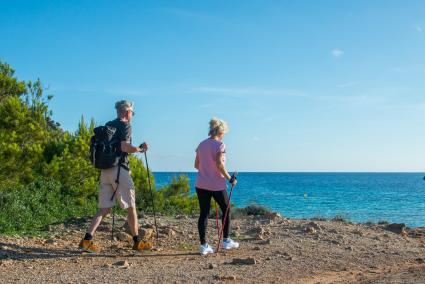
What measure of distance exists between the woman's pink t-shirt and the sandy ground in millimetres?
1003

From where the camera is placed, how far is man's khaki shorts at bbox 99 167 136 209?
23.5 feet

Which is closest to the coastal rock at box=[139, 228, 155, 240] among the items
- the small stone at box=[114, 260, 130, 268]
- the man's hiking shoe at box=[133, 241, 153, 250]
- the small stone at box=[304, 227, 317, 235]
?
the man's hiking shoe at box=[133, 241, 153, 250]

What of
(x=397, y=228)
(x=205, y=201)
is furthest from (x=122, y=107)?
(x=397, y=228)

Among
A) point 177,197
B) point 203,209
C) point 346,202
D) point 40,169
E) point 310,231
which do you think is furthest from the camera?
point 346,202

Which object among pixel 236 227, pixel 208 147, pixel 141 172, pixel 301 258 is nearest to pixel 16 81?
pixel 141 172

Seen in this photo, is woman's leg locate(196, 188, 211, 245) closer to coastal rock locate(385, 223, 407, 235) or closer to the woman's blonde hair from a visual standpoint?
the woman's blonde hair

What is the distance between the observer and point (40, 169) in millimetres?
13883

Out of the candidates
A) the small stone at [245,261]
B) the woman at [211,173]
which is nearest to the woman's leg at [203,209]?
the woman at [211,173]

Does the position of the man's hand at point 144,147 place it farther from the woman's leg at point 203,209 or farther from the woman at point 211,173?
the woman's leg at point 203,209

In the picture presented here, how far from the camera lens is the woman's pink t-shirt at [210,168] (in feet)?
24.3

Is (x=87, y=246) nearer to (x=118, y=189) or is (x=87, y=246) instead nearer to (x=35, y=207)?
(x=118, y=189)

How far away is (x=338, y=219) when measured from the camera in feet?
44.4

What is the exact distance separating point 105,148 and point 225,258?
2241 millimetres

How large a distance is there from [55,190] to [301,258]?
7.76 metres
